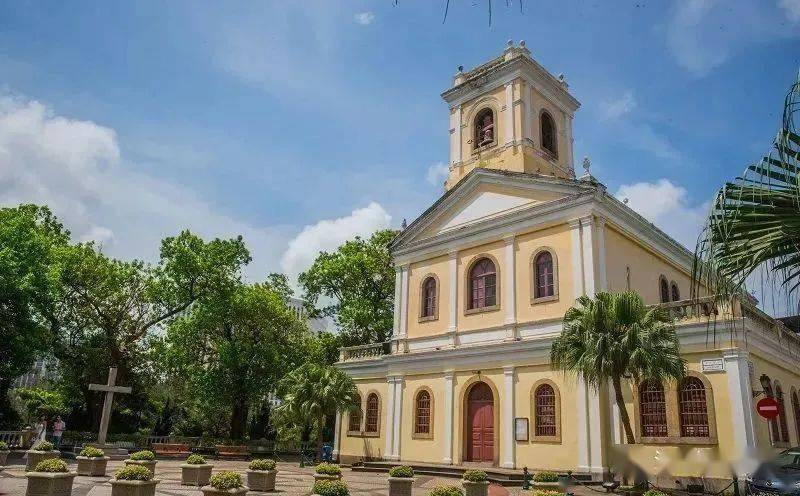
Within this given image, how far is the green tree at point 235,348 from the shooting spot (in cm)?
3322

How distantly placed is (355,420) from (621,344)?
50.6 ft

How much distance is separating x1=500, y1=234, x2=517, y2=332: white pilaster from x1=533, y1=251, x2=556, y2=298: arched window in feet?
2.83

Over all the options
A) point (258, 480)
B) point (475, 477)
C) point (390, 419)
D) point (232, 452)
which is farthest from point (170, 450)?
point (475, 477)

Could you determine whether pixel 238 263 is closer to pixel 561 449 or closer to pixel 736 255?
pixel 561 449

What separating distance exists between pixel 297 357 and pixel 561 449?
1991 cm

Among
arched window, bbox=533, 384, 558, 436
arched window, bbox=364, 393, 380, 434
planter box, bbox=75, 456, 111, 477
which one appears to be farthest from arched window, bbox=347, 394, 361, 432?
planter box, bbox=75, 456, 111, 477

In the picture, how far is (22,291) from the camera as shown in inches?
984

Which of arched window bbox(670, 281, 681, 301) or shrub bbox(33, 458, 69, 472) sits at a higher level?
arched window bbox(670, 281, 681, 301)

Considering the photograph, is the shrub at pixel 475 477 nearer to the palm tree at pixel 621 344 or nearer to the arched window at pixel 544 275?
the palm tree at pixel 621 344

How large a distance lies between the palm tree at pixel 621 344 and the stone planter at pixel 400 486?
5536 millimetres

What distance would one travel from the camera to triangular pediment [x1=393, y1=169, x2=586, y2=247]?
23742 millimetres

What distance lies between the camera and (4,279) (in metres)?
24.4

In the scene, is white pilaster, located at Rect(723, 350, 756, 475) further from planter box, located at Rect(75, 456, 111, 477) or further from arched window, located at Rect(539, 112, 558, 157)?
planter box, located at Rect(75, 456, 111, 477)

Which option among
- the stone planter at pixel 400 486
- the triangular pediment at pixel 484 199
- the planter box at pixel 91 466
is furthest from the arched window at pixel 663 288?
the planter box at pixel 91 466
